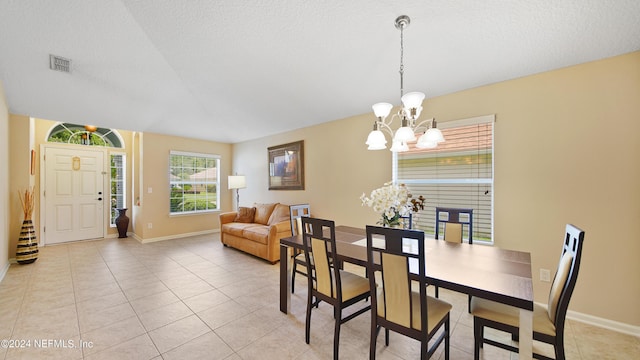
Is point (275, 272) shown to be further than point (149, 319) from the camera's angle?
Result: Yes

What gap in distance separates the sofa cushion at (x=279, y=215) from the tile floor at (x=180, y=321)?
1.02 metres

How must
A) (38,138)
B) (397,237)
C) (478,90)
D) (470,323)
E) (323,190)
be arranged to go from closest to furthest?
1. (397,237)
2. (470,323)
3. (478,90)
4. (323,190)
5. (38,138)

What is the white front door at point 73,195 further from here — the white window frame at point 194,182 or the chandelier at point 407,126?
the chandelier at point 407,126

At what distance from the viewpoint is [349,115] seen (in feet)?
13.1

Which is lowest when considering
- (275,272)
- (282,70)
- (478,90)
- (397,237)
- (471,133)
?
(275,272)

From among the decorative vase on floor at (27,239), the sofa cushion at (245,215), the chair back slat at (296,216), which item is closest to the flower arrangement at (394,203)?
the chair back slat at (296,216)

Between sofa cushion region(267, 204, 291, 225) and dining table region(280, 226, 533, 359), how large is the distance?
2116 mm

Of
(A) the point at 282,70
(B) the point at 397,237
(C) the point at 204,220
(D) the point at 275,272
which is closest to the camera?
(B) the point at 397,237

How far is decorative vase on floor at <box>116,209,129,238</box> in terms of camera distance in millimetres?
5555

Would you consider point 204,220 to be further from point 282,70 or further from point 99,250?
point 282,70

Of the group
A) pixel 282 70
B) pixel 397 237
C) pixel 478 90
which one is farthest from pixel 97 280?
pixel 478 90

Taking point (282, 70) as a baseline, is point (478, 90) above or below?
below

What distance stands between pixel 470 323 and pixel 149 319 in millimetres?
3070

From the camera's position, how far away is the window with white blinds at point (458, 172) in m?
2.85
